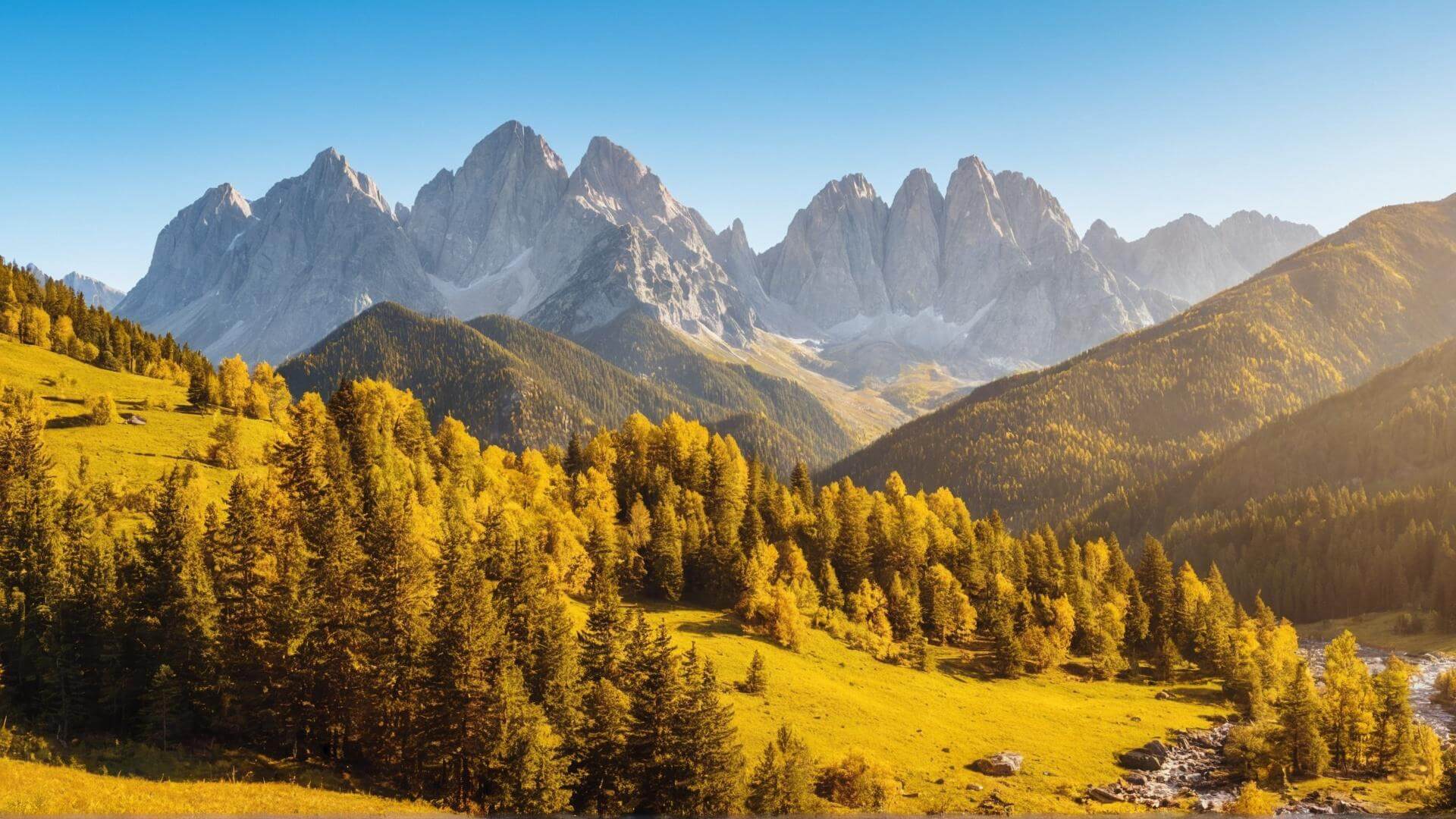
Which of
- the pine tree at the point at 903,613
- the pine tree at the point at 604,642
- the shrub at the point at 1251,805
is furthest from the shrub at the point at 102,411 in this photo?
the shrub at the point at 1251,805

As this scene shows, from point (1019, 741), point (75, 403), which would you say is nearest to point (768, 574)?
point (1019, 741)

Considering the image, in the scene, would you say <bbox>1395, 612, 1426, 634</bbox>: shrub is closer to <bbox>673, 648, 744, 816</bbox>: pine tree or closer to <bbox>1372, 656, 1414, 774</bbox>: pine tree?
<bbox>1372, 656, 1414, 774</bbox>: pine tree

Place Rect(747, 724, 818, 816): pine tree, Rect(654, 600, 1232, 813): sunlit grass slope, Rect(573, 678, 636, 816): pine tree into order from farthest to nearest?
Rect(654, 600, 1232, 813): sunlit grass slope
Rect(573, 678, 636, 816): pine tree
Rect(747, 724, 818, 816): pine tree

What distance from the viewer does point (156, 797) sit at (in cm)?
3512

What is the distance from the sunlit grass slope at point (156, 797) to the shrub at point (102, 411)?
209 ft

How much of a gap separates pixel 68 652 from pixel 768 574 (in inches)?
2708

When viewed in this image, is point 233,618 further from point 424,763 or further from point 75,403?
point 75,403

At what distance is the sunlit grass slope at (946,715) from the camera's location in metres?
59.5

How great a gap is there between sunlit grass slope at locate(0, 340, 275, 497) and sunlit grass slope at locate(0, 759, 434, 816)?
140ft

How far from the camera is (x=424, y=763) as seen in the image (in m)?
43.9

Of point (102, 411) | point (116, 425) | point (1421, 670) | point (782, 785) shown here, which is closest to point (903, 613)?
point (782, 785)

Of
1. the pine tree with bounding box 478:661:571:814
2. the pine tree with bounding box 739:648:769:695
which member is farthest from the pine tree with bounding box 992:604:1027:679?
the pine tree with bounding box 478:661:571:814

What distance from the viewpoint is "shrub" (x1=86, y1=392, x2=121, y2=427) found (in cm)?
8650

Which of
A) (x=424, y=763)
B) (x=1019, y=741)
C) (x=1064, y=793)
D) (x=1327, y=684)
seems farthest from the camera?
(x=1327, y=684)
